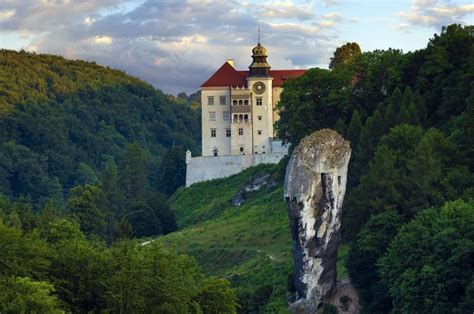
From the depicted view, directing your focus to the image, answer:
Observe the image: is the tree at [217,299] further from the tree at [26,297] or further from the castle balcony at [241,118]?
the castle balcony at [241,118]

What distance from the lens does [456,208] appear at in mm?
70000

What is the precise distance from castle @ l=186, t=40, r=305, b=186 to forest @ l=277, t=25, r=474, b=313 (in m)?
15.0

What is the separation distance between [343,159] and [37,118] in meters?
117

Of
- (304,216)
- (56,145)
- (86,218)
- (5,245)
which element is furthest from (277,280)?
(56,145)

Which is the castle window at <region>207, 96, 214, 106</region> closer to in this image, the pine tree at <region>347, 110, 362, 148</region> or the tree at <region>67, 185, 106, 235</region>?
Result: the tree at <region>67, 185, 106, 235</region>

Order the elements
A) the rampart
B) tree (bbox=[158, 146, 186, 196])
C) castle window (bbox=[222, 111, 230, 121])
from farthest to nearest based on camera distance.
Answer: tree (bbox=[158, 146, 186, 196]) → castle window (bbox=[222, 111, 230, 121]) → the rampart

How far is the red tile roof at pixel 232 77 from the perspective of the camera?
392ft

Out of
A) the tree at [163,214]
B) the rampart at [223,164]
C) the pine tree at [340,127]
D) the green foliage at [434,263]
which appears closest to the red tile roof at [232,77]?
the rampart at [223,164]

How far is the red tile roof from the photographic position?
120 meters

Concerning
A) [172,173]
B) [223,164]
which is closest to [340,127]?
[223,164]

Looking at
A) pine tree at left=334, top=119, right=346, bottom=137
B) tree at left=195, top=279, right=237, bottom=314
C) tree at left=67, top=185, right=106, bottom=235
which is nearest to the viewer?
tree at left=195, top=279, right=237, bottom=314

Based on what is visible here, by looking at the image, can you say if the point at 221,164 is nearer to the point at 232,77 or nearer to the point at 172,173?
the point at 232,77

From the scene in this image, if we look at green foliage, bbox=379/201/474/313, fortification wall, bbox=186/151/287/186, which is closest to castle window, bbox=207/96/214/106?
fortification wall, bbox=186/151/287/186

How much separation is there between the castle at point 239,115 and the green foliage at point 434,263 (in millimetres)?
48340
